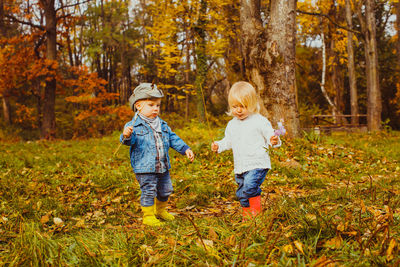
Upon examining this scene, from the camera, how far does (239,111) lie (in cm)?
358

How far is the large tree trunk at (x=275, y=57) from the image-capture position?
24.6 feet

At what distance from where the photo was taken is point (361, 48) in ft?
74.2

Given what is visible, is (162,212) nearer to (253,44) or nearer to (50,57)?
(253,44)

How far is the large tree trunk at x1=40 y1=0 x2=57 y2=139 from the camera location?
609 inches

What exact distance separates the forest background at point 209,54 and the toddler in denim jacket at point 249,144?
3.40 ft

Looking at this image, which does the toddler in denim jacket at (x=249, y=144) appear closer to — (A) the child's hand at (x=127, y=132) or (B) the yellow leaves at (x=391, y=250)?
(A) the child's hand at (x=127, y=132)

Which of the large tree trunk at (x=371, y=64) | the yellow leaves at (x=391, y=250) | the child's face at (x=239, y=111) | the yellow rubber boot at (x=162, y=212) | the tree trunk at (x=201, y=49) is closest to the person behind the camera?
the yellow leaves at (x=391, y=250)

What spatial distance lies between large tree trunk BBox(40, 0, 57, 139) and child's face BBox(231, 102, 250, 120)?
14324 millimetres

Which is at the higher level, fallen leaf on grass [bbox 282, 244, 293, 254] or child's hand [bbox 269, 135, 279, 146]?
child's hand [bbox 269, 135, 279, 146]

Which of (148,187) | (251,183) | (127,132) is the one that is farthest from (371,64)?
(127,132)

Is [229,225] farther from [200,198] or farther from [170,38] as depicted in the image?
[170,38]

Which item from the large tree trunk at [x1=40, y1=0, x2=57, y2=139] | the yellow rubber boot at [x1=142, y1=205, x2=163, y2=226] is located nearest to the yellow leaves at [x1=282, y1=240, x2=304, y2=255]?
the yellow rubber boot at [x1=142, y1=205, x2=163, y2=226]

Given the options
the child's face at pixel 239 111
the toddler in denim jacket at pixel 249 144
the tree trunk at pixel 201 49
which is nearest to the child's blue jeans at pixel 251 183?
the toddler in denim jacket at pixel 249 144

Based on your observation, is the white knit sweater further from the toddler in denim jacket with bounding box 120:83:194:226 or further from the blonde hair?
the toddler in denim jacket with bounding box 120:83:194:226
